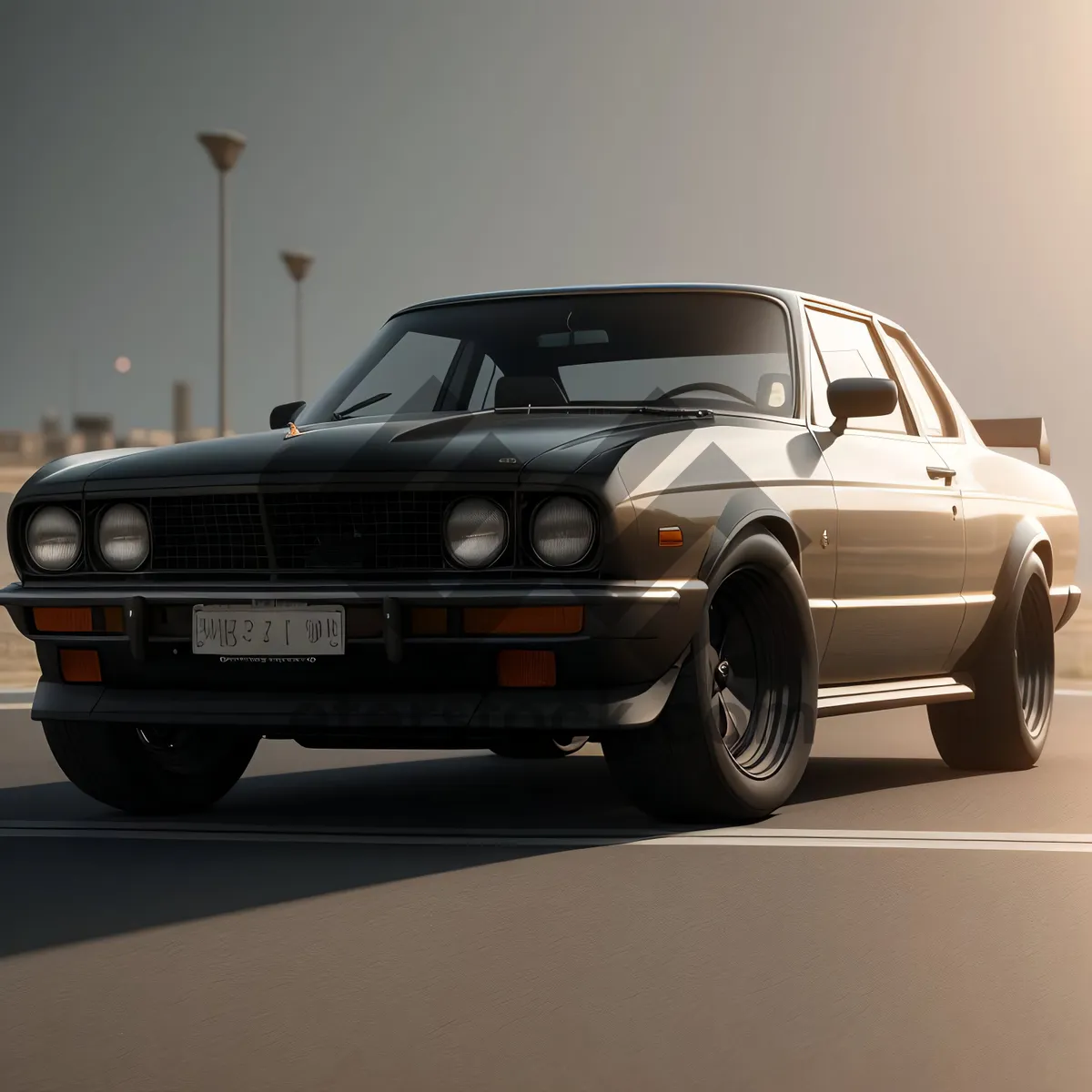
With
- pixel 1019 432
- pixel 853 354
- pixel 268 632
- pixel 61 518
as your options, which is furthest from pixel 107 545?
pixel 1019 432

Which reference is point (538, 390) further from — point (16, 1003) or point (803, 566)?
point (16, 1003)

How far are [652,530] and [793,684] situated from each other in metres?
1.01

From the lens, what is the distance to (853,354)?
8195 mm

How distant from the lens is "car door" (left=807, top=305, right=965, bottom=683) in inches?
287

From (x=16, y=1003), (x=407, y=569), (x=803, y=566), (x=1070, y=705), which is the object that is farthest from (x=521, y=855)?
(x=1070, y=705)

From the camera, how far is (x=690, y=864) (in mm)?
5805

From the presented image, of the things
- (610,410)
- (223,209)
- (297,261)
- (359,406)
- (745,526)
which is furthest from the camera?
(297,261)

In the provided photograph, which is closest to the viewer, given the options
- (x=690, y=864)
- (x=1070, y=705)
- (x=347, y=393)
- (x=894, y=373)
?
(x=690, y=864)

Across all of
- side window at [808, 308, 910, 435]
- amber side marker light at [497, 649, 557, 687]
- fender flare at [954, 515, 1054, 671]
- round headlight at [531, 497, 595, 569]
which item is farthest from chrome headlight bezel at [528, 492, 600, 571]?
fender flare at [954, 515, 1054, 671]

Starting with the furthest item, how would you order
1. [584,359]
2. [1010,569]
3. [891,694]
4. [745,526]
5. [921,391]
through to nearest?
[921,391] → [1010,569] → [891,694] → [584,359] → [745,526]

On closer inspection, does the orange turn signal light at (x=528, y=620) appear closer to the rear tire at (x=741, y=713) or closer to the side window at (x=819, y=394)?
the rear tire at (x=741, y=713)

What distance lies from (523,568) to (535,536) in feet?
0.32

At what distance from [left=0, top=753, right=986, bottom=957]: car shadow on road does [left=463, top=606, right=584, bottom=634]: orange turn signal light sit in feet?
2.14

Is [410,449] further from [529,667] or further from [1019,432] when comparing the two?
[1019,432]
